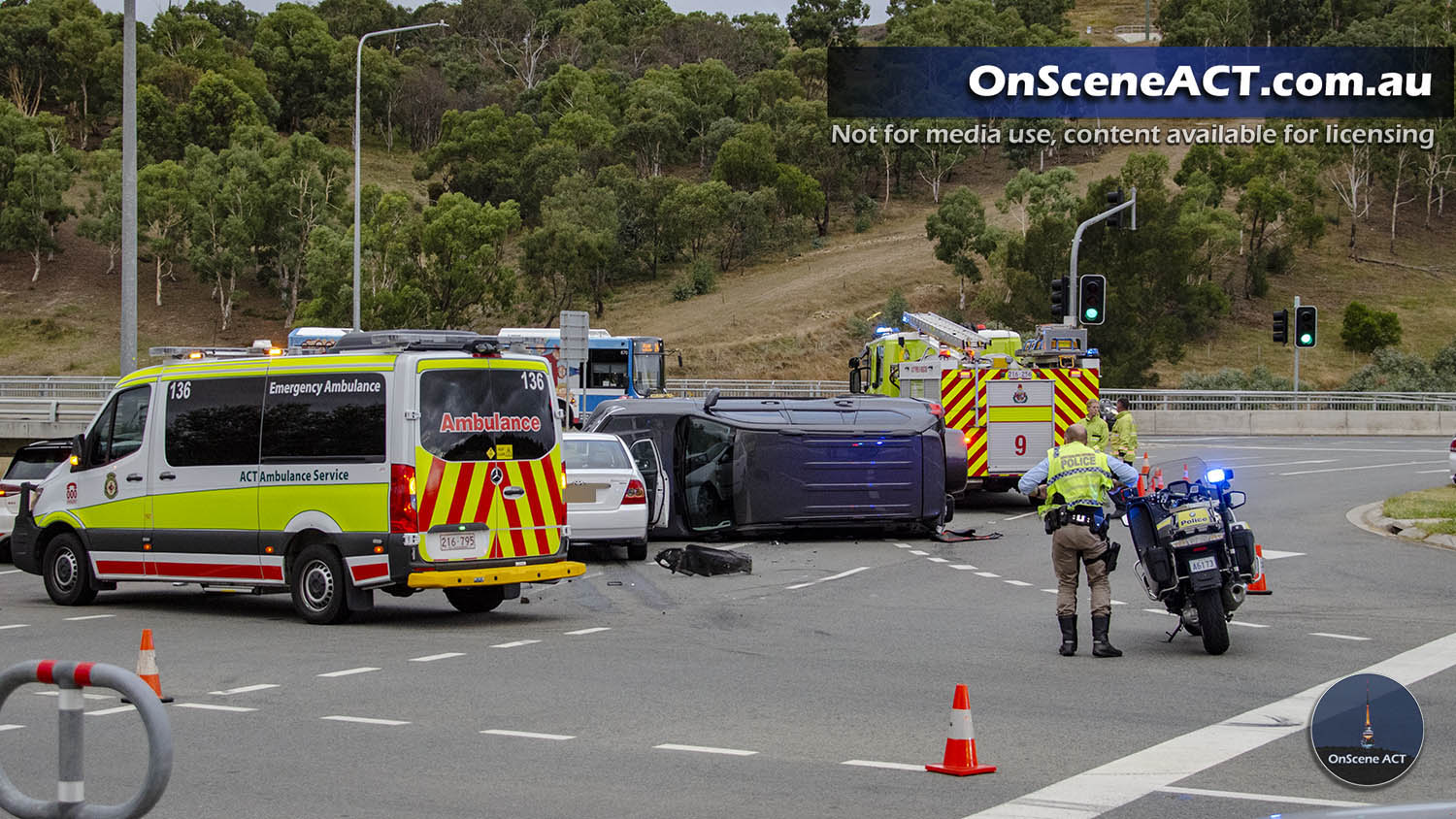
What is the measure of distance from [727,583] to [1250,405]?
38214mm

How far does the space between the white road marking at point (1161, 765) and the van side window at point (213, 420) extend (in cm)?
888

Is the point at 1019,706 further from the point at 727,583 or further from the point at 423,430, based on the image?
the point at 727,583

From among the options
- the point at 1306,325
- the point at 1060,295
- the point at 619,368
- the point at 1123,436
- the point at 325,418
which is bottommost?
the point at 1123,436

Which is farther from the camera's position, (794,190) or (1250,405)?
(794,190)

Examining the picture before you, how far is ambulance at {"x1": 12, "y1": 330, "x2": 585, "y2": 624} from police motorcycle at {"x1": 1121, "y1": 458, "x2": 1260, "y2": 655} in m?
5.06

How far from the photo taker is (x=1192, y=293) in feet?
221

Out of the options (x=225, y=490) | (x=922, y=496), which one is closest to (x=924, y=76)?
(x=922, y=496)

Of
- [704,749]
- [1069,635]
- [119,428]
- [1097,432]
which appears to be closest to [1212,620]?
[1069,635]

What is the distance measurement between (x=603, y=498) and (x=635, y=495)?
0.39 metres

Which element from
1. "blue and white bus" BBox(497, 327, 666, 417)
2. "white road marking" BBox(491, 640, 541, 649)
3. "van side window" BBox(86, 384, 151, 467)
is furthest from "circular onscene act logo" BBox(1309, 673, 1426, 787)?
"blue and white bus" BBox(497, 327, 666, 417)

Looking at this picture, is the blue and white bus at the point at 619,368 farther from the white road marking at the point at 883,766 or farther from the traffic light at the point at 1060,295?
the white road marking at the point at 883,766

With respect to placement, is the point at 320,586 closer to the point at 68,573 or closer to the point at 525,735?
the point at 68,573

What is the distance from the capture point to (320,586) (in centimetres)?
1391

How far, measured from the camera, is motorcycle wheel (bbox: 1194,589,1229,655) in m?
11.7
